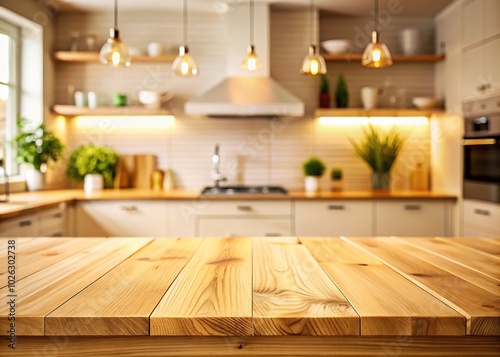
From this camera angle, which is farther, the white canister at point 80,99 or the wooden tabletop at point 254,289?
the white canister at point 80,99

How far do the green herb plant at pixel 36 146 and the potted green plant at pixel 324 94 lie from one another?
2.26m

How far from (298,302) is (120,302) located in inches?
14.0

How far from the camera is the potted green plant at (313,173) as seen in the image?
441 centimetres

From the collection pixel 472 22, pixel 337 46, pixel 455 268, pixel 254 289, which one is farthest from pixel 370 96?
pixel 254 289

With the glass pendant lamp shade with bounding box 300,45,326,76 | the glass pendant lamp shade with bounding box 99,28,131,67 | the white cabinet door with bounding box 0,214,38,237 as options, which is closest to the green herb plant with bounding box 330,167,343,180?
the glass pendant lamp shade with bounding box 300,45,326,76

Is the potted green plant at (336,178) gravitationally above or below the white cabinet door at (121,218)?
above

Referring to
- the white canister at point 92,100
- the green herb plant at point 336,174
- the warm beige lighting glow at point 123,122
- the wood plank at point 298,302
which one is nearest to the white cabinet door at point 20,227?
the white canister at point 92,100

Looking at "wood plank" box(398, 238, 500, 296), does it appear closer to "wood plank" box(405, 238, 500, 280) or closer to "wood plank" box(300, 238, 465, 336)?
"wood plank" box(405, 238, 500, 280)

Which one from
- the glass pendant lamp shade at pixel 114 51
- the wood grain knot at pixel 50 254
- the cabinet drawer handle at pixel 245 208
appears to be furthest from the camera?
the cabinet drawer handle at pixel 245 208

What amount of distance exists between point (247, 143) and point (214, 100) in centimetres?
69

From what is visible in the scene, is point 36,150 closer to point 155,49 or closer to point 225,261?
point 155,49

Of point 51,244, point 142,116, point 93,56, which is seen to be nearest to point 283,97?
point 142,116

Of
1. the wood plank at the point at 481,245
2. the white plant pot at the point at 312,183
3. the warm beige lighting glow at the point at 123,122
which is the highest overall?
the warm beige lighting glow at the point at 123,122

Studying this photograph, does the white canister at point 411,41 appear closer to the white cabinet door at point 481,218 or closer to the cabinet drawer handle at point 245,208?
the white cabinet door at point 481,218
